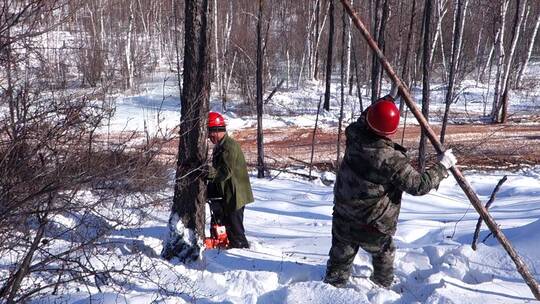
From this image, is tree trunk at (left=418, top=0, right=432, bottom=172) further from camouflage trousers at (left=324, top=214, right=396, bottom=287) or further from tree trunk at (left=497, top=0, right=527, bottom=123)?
tree trunk at (left=497, top=0, right=527, bottom=123)

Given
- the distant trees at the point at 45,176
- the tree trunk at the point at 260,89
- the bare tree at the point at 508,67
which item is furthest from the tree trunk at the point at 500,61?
the distant trees at the point at 45,176

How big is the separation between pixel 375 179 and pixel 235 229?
2273mm

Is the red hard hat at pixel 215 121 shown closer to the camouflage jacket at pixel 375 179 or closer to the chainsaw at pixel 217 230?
the chainsaw at pixel 217 230

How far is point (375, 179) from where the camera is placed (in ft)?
12.2

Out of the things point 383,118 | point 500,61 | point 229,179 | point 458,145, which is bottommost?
point 458,145

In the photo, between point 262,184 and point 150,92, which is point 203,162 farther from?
point 150,92

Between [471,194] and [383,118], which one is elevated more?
[383,118]

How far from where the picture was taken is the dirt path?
13.6 meters

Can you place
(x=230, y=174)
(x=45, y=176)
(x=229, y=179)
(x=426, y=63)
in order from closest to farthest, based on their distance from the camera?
1. (x=45, y=176)
2. (x=230, y=174)
3. (x=229, y=179)
4. (x=426, y=63)

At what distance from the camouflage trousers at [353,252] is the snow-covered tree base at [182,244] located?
139cm

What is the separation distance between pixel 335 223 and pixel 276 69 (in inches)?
1095

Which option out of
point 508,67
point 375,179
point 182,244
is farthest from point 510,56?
point 182,244

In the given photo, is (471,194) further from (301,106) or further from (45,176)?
(301,106)

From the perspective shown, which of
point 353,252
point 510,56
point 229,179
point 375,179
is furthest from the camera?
point 510,56
